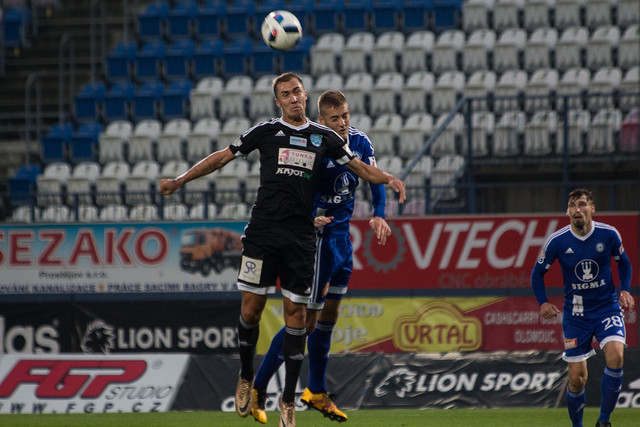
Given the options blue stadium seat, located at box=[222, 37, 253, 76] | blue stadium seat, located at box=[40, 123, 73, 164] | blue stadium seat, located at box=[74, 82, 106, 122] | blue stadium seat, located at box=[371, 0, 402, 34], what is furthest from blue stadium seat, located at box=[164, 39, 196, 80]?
blue stadium seat, located at box=[371, 0, 402, 34]

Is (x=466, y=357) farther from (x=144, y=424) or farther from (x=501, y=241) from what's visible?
(x=144, y=424)

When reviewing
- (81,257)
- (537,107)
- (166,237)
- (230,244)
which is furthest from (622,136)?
(81,257)

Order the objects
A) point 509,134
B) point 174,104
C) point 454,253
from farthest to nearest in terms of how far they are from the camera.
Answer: point 174,104
point 509,134
point 454,253

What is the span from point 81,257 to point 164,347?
1.80 metres

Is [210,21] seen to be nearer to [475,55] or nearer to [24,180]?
[24,180]

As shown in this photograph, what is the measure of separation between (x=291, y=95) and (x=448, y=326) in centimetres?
647

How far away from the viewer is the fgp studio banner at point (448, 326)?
41.0 feet

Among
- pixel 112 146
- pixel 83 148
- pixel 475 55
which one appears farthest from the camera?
pixel 83 148

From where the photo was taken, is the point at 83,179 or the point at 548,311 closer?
the point at 548,311

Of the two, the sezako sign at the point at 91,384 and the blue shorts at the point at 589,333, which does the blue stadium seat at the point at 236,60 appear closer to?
the sezako sign at the point at 91,384

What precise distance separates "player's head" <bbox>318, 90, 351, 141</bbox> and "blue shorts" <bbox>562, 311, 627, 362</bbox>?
2868mm

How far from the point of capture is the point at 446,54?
17188 millimetres

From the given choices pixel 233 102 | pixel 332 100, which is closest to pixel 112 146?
pixel 233 102

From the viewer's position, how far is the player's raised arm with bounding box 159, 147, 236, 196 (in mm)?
6676
